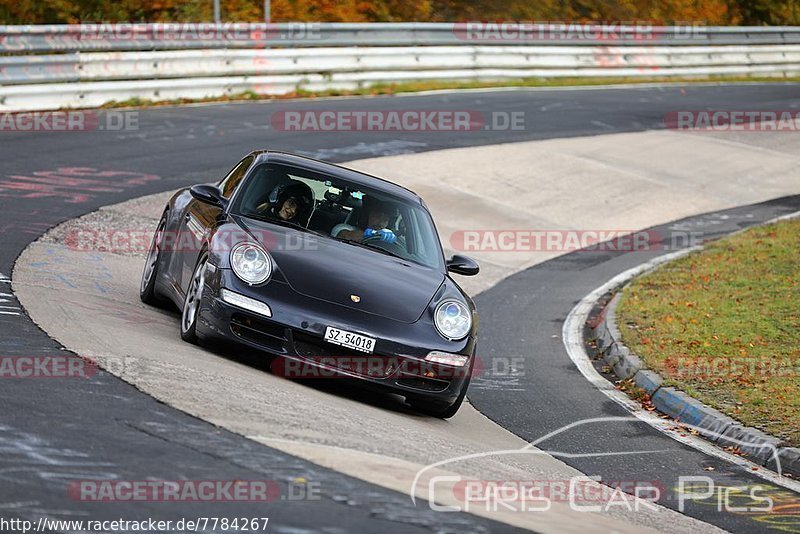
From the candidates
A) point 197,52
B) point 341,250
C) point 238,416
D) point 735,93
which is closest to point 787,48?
point 735,93

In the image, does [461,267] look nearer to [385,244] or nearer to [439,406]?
[385,244]

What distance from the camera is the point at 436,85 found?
2677 centimetres

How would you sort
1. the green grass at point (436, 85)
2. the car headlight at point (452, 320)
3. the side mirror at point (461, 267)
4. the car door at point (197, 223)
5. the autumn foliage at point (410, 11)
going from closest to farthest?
the car headlight at point (452, 320) → the car door at point (197, 223) → the side mirror at point (461, 267) → the green grass at point (436, 85) → the autumn foliage at point (410, 11)

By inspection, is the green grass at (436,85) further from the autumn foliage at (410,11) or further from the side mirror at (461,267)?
the side mirror at (461,267)

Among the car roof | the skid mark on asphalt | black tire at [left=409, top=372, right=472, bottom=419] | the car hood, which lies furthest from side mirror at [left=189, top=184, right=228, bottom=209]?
the skid mark on asphalt

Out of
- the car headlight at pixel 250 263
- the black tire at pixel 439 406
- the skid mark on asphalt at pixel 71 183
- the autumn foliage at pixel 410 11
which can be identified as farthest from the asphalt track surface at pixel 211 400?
the autumn foliage at pixel 410 11

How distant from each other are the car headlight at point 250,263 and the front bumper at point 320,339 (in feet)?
0.19

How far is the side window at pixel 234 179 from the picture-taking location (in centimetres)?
926

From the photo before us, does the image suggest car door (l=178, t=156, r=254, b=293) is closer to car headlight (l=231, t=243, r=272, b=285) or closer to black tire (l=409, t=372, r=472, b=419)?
car headlight (l=231, t=243, r=272, b=285)

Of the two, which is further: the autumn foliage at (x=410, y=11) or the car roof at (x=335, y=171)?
the autumn foliage at (x=410, y=11)

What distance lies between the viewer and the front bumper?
762 cm

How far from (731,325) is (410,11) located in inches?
996

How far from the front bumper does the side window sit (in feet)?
4.90

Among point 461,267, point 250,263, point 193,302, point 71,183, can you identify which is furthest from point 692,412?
point 71,183
